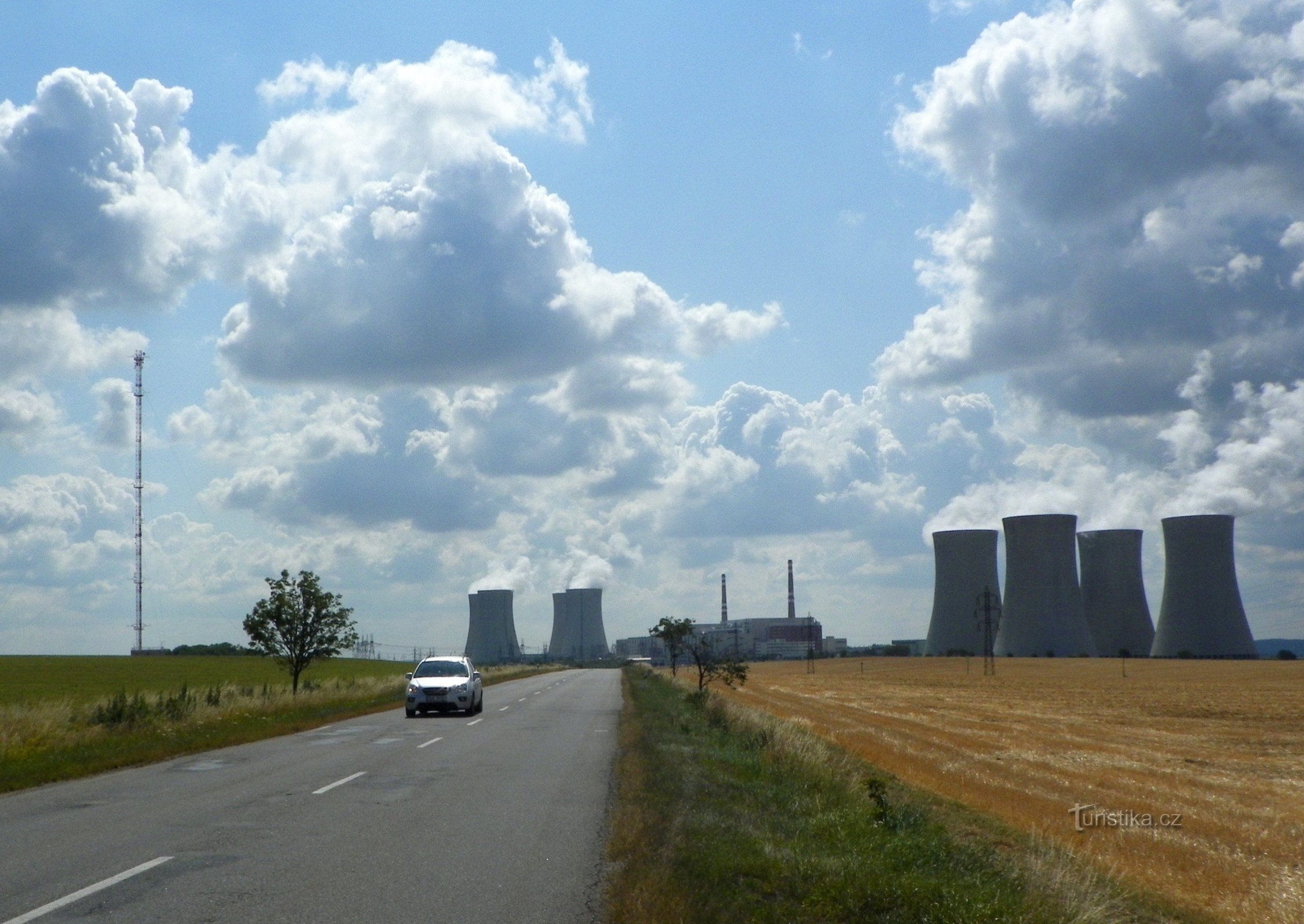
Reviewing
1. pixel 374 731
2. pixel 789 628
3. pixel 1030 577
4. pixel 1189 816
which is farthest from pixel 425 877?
pixel 789 628

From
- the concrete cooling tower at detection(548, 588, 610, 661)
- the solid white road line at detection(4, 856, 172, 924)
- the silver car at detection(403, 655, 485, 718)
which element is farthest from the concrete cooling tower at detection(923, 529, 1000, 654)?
the solid white road line at detection(4, 856, 172, 924)

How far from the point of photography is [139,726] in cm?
2130

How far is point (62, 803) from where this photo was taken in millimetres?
11531

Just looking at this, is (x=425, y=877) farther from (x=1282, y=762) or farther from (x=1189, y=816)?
(x=1282, y=762)

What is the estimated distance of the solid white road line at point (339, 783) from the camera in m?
12.4

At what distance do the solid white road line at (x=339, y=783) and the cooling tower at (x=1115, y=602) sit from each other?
280 feet

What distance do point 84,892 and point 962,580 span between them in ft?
261

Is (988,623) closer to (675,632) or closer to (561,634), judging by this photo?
(675,632)

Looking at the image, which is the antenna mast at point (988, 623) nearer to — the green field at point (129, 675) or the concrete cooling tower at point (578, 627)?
the green field at point (129, 675)

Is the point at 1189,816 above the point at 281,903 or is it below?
below

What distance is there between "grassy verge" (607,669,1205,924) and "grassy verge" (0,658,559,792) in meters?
7.80

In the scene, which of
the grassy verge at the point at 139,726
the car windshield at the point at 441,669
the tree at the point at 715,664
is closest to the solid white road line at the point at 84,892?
the grassy verge at the point at 139,726

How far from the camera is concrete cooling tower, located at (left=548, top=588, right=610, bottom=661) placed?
12481 centimetres

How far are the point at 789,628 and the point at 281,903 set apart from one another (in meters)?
161
